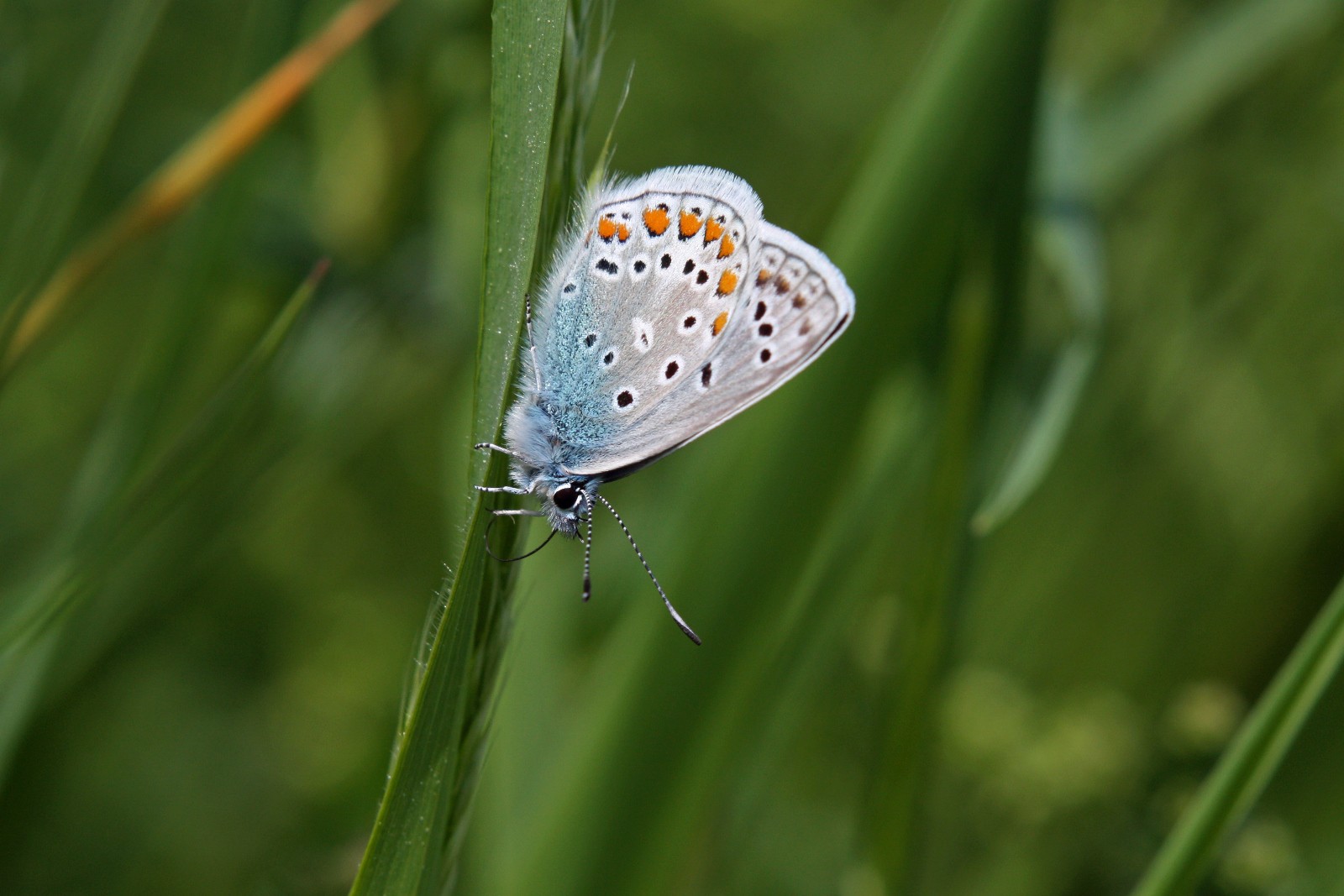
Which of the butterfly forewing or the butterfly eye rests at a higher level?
the butterfly forewing

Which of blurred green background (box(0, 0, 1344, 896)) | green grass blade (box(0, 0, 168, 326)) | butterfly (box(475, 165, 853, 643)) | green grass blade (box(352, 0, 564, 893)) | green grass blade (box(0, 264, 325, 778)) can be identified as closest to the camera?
green grass blade (box(352, 0, 564, 893))

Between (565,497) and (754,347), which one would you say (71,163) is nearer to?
(565,497)

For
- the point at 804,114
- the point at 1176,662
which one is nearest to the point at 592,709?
the point at 1176,662

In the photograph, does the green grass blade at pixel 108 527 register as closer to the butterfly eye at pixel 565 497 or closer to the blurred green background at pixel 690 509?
the blurred green background at pixel 690 509

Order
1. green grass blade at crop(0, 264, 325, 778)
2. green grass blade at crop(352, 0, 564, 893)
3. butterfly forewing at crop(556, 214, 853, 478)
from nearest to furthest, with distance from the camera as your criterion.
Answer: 1. green grass blade at crop(352, 0, 564, 893)
2. green grass blade at crop(0, 264, 325, 778)
3. butterfly forewing at crop(556, 214, 853, 478)

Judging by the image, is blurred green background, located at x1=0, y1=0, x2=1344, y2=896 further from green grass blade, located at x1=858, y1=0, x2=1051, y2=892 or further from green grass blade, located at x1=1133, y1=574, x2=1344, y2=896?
green grass blade, located at x1=1133, y1=574, x2=1344, y2=896

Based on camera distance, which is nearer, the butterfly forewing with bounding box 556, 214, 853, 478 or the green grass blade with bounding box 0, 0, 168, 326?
the green grass blade with bounding box 0, 0, 168, 326

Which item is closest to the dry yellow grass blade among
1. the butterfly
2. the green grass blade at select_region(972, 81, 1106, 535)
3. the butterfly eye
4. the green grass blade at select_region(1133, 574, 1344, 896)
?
the butterfly

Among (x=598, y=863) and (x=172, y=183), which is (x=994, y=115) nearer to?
(x=598, y=863)
